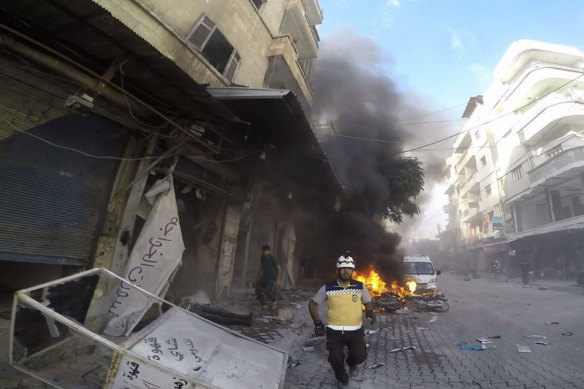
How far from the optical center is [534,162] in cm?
2483

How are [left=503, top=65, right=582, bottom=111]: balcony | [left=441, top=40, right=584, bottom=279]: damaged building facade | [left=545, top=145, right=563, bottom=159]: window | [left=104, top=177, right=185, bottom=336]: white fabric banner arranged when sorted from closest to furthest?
[left=104, top=177, right=185, bottom=336]: white fabric banner
[left=545, top=145, right=563, bottom=159]: window
[left=441, top=40, right=584, bottom=279]: damaged building facade
[left=503, top=65, right=582, bottom=111]: balcony

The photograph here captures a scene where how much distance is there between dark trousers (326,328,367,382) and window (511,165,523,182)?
3089 cm

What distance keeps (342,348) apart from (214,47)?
7997 mm

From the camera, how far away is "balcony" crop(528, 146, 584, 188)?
2038 centimetres

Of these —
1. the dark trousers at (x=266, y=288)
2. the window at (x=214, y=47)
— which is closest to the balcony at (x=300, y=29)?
the window at (x=214, y=47)

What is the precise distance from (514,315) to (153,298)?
9.69 metres

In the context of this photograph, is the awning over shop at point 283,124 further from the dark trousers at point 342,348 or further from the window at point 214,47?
the dark trousers at point 342,348

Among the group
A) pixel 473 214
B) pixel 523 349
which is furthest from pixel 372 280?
pixel 473 214

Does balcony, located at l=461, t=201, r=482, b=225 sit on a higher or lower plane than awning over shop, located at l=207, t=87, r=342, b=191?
higher

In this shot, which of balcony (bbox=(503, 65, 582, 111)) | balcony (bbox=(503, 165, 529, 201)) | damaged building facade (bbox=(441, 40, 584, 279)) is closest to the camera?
damaged building facade (bbox=(441, 40, 584, 279))

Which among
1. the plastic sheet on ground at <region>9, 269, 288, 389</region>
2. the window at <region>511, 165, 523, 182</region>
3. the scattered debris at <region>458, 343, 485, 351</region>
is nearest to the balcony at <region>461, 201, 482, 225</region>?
the window at <region>511, 165, 523, 182</region>

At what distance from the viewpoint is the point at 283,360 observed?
3410mm

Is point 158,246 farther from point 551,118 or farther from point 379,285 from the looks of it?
point 551,118

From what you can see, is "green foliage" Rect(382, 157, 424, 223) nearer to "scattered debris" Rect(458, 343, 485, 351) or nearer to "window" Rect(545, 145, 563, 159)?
"scattered debris" Rect(458, 343, 485, 351)
